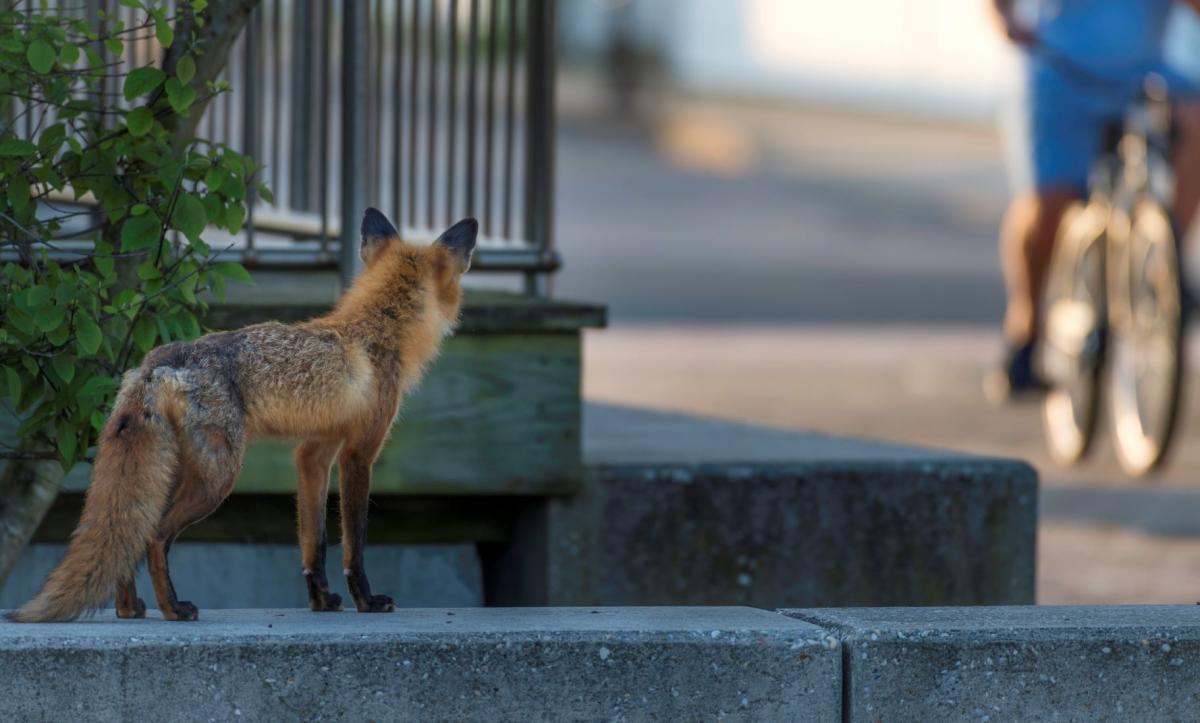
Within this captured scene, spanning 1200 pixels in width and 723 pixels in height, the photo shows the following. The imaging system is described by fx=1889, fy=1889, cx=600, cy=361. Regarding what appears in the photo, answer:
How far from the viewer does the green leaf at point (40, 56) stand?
3180 millimetres

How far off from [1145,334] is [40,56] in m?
5.57

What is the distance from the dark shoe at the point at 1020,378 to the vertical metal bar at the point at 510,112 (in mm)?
3465

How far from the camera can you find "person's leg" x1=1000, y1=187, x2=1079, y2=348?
795cm

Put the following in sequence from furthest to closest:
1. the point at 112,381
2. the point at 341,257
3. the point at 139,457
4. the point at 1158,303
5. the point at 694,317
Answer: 1. the point at 694,317
2. the point at 1158,303
3. the point at 341,257
4. the point at 112,381
5. the point at 139,457

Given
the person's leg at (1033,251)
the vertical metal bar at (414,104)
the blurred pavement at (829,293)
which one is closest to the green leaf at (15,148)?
the vertical metal bar at (414,104)

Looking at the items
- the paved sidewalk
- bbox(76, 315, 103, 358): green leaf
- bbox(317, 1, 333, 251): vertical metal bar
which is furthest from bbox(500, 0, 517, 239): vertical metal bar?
bbox(76, 315, 103, 358): green leaf

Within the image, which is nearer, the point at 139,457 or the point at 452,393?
the point at 139,457

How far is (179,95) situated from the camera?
3254mm

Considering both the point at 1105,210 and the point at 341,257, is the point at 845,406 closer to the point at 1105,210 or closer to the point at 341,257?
the point at 1105,210

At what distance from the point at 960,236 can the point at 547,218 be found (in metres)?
20.4

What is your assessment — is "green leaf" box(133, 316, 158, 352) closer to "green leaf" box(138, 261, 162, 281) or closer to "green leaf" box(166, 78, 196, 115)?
"green leaf" box(138, 261, 162, 281)

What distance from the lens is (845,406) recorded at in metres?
10.3

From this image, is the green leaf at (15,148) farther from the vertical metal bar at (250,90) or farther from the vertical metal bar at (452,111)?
the vertical metal bar at (452,111)

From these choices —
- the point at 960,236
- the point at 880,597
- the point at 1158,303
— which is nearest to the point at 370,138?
the point at 880,597
